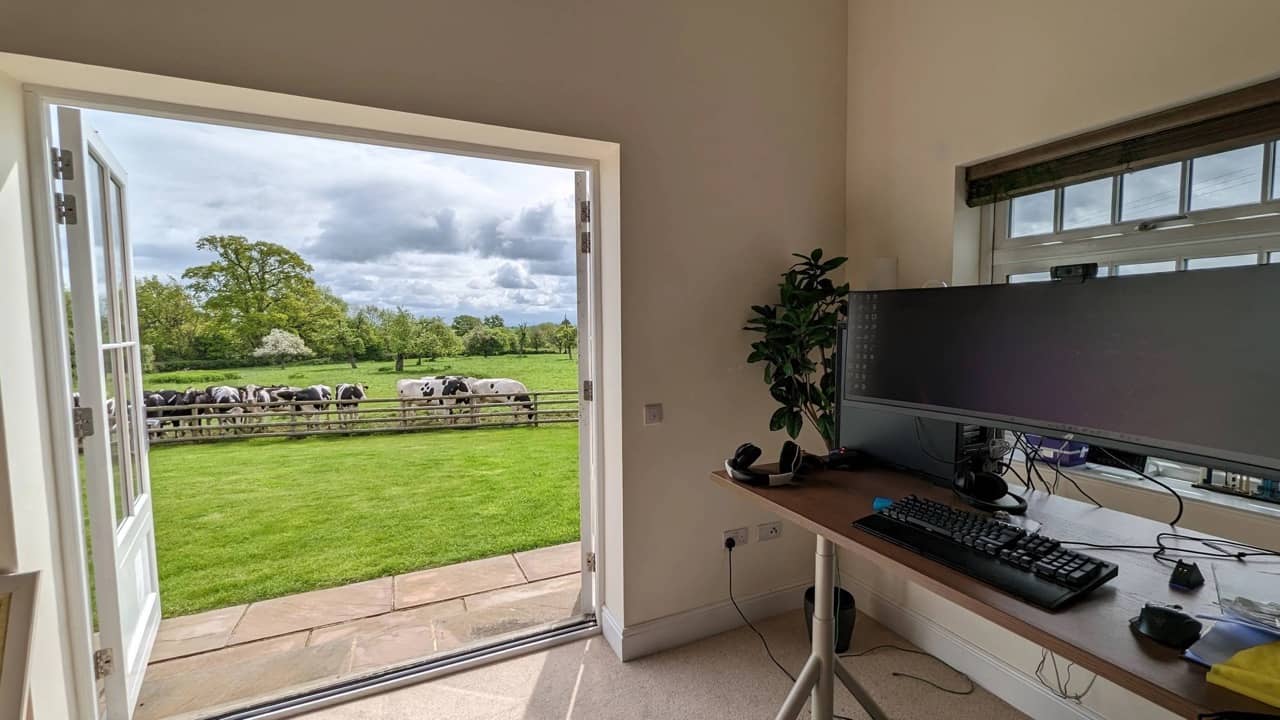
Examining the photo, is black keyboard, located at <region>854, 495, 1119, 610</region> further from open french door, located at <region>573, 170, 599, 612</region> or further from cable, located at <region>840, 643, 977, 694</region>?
open french door, located at <region>573, 170, 599, 612</region>

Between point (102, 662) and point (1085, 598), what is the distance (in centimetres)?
279

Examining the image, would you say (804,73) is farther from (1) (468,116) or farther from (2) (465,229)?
(2) (465,229)

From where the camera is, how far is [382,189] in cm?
443

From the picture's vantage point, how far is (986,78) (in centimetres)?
198

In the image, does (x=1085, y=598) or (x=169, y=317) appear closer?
(x=1085, y=598)

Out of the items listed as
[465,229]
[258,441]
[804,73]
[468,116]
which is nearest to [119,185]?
[468,116]

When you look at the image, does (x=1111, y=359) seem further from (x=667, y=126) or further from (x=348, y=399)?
(x=348, y=399)

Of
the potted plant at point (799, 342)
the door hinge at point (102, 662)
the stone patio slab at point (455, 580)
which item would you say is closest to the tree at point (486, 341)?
the stone patio slab at point (455, 580)

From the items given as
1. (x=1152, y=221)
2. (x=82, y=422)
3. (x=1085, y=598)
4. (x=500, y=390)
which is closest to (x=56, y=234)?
(x=82, y=422)

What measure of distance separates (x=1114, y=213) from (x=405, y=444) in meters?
5.69

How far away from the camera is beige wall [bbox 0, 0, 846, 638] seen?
5.52 ft

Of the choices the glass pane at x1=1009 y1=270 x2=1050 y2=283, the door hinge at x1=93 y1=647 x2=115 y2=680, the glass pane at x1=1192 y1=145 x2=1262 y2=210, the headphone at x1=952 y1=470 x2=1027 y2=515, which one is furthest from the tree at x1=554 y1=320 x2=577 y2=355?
the glass pane at x1=1192 y1=145 x2=1262 y2=210

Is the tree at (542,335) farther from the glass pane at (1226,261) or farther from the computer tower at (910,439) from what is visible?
the glass pane at (1226,261)

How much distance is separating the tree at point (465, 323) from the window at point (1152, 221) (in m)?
3.71
